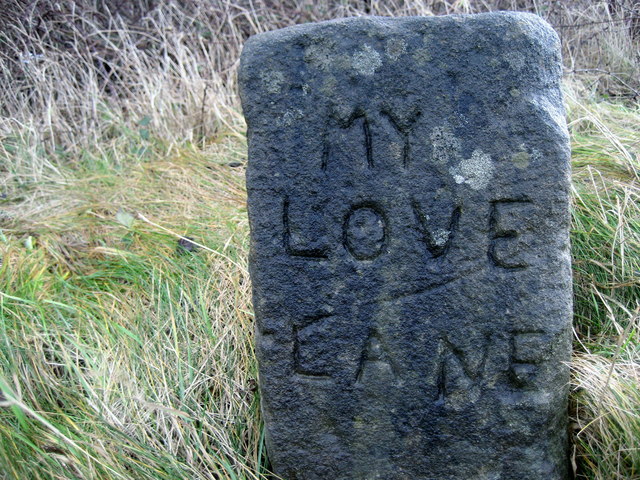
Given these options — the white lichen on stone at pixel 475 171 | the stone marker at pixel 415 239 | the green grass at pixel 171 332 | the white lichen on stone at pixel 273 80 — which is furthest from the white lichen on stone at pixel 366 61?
the green grass at pixel 171 332

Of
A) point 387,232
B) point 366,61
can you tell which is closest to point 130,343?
point 387,232

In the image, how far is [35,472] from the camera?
1.54 metres

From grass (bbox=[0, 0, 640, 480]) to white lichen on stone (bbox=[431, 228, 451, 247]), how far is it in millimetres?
440

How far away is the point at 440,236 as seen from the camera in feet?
4.96

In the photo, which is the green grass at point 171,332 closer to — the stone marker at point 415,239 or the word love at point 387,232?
the stone marker at point 415,239

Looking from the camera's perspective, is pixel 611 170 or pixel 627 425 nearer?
pixel 627 425

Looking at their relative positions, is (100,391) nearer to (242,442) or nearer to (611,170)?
(242,442)

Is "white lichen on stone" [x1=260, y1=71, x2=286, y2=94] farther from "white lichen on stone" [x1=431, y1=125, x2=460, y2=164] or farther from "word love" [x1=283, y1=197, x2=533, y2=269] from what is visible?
"white lichen on stone" [x1=431, y1=125, x2=460, y2=164]

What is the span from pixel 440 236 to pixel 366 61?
0.42m

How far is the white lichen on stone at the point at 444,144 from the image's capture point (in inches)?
58.4

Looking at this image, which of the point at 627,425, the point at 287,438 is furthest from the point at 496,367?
the point at 287,438

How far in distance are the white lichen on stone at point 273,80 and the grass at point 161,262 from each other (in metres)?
0.72

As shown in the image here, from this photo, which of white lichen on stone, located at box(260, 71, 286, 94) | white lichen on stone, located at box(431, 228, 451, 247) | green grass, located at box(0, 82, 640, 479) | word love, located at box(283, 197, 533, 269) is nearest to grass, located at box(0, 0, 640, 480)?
green grass, located at box(0, 82, 640, 479)

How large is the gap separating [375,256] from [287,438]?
0.50 metres
